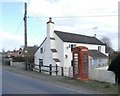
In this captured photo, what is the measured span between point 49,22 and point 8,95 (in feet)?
93.9

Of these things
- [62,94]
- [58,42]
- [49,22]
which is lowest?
[62,94]

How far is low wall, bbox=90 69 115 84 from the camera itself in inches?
803

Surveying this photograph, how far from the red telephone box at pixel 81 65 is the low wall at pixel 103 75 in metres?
0.75

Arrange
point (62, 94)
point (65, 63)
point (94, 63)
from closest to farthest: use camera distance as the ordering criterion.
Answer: point (62, 94) < point (65, 63) < point (94, 63)

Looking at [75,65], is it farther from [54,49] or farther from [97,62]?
[97,62]

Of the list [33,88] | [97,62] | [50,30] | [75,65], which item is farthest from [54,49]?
[33,88]

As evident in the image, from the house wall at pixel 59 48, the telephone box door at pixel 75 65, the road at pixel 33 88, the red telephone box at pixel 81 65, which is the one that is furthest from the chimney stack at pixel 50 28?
the road at pixel 33 88

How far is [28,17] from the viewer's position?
3241 cm

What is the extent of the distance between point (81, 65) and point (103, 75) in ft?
6.29

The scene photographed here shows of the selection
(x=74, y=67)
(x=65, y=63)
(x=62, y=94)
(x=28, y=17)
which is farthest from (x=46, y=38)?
(x=62, y=94)

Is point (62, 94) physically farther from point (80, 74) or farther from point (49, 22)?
point (49, 22)

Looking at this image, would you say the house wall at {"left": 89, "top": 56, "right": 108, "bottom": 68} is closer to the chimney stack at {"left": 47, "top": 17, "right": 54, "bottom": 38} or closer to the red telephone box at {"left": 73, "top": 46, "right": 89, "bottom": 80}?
the chimney stack at {"left": 47, "top": 17, "right": 54, "bottom": 38}

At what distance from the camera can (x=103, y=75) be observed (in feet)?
69.4

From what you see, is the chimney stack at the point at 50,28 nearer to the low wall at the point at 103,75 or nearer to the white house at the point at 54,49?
the white house at the point at 54,49
